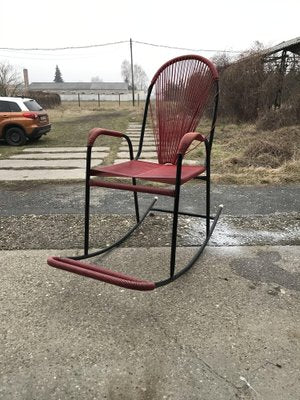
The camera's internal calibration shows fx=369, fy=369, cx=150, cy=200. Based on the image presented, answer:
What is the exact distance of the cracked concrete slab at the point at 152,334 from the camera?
1.57 metres

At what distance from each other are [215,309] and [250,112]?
10.6 meters

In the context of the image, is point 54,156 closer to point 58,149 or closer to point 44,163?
point 44,163

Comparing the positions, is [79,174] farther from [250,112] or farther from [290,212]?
[250,112]

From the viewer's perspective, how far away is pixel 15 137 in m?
9.77

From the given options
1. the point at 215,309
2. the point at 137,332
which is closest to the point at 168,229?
the point at 215,309

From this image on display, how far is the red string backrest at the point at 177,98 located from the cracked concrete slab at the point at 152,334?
40.8 inches

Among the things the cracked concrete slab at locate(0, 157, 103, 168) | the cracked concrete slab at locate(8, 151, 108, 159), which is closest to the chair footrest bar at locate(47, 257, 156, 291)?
the cracked concrete slab at locate(0, 157, 103, 168)

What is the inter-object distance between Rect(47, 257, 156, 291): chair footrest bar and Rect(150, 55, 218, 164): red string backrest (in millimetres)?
1328

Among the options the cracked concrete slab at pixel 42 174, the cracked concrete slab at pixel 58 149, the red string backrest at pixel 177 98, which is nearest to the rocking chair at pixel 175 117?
the red string backrest at pixel 177 98

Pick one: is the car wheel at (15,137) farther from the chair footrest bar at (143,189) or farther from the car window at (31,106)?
the chair footrest bar at (143,189)

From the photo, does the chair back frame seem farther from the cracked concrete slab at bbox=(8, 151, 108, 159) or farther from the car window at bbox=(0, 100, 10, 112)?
the car window at bbox=(0, 100, 10, 112)

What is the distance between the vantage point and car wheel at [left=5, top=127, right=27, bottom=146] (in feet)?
31.9

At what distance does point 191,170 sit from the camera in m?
2.56

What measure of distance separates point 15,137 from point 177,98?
25.4 ft
